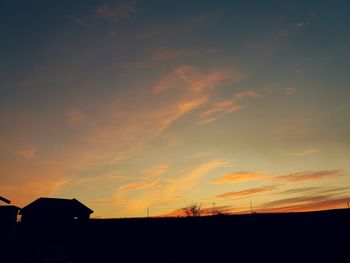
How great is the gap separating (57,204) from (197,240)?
24.7m

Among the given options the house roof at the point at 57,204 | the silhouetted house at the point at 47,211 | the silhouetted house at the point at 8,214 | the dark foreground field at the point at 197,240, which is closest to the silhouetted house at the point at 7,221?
the silhouetted house at the point at 8,214

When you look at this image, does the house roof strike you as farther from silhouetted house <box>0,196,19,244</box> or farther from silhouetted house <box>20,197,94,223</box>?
silhouetted house <box>0,196,19,244</box>

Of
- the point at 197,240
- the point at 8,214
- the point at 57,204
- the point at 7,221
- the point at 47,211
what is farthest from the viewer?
the point at 57,204

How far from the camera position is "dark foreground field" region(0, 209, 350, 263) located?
1401 cm

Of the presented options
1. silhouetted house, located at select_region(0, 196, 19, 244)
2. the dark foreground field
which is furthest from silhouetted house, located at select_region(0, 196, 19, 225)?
the dark foreground field

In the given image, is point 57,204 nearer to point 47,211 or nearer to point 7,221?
point 47,211

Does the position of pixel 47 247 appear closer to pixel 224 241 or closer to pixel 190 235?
pixel 190 235

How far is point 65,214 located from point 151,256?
22.9 m

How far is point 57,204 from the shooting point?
34.5m

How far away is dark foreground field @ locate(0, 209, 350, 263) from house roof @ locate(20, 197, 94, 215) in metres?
19.0

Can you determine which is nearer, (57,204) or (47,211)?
(47,211)

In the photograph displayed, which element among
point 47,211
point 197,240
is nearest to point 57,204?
point 47,211

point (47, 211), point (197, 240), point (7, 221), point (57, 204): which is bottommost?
point (197, 240)

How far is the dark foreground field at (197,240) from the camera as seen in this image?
1401 cm
